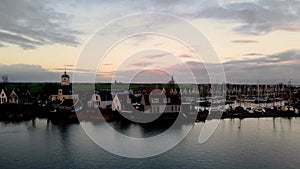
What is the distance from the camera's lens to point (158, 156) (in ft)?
26.0

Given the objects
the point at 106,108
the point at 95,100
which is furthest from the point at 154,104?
the point at 95,100

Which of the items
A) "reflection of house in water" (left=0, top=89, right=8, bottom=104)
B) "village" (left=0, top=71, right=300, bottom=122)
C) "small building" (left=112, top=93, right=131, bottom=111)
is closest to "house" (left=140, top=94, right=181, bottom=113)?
"village" (left=0, top=71, right=300, bottom=122)

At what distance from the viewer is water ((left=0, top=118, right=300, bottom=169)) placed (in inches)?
285

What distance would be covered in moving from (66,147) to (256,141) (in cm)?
656

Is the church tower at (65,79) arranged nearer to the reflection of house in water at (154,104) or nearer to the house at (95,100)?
the house at (95,100)

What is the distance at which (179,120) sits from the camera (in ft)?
46.3

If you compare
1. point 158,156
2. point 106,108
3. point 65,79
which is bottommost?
point 158,156

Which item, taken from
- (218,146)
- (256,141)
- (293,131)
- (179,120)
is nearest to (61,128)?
(179,120)

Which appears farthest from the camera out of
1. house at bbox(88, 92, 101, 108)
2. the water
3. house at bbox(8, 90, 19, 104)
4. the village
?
house at bbox(8, 90, 19, 104)

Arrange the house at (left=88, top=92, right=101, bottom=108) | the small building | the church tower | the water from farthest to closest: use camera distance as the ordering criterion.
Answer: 1. the church tower
2. the house at (left=88, top=92, right=101, bottom=108)
3. the small building
4. the water

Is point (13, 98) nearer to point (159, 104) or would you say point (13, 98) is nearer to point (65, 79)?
point (65, 79)

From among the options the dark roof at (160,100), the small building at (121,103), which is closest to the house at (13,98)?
the small building at (121,103)

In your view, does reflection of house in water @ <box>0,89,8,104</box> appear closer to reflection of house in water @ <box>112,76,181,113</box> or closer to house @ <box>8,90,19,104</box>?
house @ <box>8,90,19,104</box>

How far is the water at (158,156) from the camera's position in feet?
23.7
